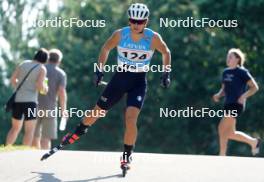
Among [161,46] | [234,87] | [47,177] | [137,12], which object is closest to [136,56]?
[161,46]

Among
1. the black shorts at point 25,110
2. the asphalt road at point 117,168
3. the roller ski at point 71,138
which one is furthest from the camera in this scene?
the black shorts at point 25,110

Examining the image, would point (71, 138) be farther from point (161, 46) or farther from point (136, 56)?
point (161, 46)

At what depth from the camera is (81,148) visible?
3688 cm

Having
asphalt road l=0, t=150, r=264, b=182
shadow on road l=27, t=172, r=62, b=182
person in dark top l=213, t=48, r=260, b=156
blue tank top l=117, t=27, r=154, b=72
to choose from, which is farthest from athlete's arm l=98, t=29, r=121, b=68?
person in dark top l=213, t=48, r=260, b=156

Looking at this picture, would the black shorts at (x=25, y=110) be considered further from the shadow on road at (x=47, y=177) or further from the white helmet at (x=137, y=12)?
the white helmet at (x=137, y=12)

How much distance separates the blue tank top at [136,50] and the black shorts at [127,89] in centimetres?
11

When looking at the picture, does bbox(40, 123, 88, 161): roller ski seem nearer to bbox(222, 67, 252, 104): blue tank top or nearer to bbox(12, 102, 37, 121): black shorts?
bbox(12, 102, 37, 121): black shorts

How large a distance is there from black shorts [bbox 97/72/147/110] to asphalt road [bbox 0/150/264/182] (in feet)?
2.35

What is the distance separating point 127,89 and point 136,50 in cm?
44

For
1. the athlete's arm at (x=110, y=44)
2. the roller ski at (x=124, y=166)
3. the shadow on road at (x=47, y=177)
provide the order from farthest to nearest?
1. the athlete's arm at (x=110, y=44)
2. the roller ski at (x=124, y=166)
3. the shadow on road at (x=47, y=177)

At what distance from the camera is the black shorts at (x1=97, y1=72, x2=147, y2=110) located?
1002cm

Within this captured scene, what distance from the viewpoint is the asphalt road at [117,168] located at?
9398 millimetres

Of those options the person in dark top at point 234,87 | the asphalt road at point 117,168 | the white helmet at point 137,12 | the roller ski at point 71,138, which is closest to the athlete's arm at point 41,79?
the asphalt road at point 117,168

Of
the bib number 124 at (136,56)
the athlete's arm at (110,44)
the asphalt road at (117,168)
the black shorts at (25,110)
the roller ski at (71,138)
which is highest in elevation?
the athlete's arm at (110,44)
